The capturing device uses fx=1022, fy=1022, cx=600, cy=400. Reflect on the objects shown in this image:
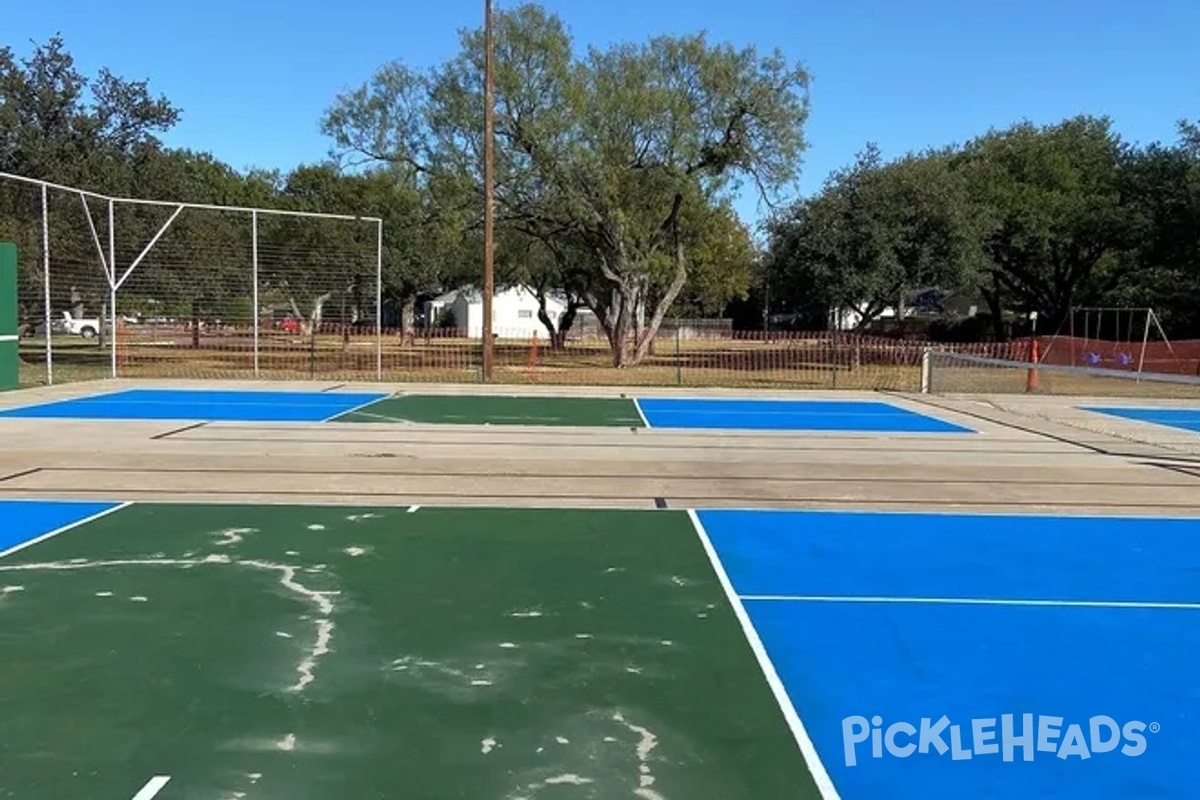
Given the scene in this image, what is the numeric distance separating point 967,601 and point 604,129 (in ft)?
95.1

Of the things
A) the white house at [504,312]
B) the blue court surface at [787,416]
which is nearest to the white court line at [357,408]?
the blue court surface at [787,416]

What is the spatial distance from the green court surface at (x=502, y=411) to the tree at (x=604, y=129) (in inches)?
521

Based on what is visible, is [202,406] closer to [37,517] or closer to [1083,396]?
[37,517]

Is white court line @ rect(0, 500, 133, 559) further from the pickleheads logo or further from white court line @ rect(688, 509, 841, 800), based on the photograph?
the pickleheads logo

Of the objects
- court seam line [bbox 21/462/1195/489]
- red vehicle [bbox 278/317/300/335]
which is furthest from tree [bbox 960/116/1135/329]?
court seam line [bbox 21/462/1195/489]

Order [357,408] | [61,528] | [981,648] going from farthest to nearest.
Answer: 1. [357,408]
2. [61,528]
3. [981,648]

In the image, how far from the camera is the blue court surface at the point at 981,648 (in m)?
4.39

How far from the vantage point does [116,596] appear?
679 cm

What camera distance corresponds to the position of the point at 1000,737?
4676mm

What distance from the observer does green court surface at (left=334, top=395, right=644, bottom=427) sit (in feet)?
59.6

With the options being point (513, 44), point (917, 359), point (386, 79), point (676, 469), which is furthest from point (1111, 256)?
point (676, 469)

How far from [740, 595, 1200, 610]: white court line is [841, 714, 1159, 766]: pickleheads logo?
2.04m

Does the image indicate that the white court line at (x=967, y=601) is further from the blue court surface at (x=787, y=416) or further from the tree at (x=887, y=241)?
the tree at (x=887, y=241)

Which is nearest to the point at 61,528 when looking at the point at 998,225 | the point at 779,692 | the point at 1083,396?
the point at 779,692
